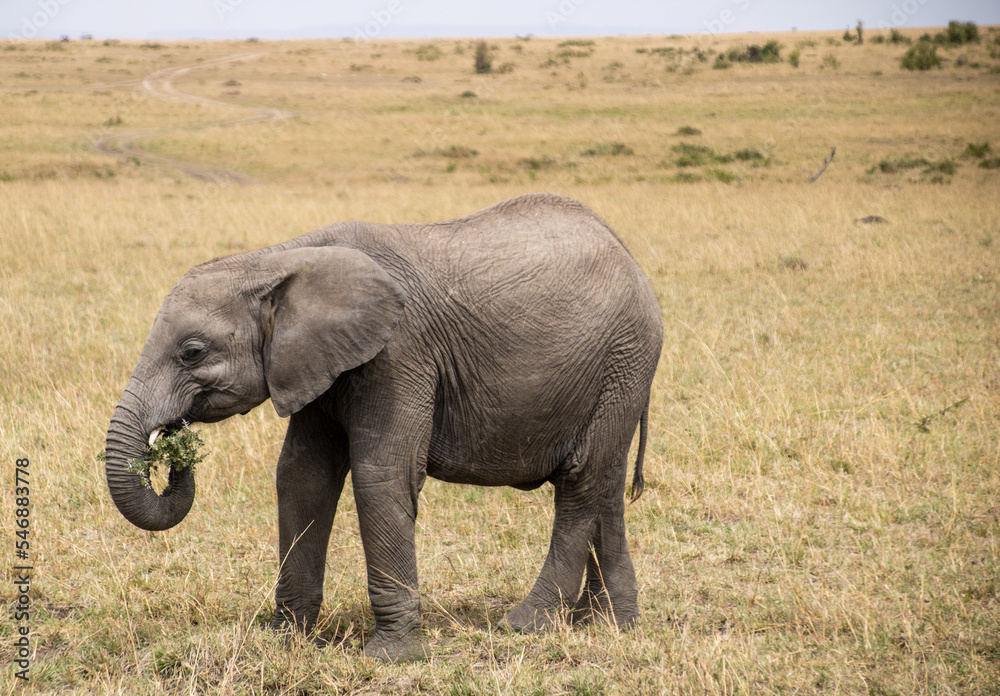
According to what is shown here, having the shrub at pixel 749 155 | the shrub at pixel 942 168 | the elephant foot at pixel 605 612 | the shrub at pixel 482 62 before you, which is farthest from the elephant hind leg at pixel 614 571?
the shrub at pixel 482 62

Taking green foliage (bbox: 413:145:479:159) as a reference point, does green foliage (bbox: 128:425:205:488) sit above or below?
below

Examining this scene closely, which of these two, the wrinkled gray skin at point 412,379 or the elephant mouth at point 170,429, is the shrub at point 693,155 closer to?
the wrinkled gray skin at point 412,379

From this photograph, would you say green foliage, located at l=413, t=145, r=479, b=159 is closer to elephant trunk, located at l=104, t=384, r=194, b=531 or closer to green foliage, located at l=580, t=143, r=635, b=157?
green foliage, located at l=580, t=143, r=635, b=157

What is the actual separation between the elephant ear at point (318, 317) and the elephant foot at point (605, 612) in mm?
1890

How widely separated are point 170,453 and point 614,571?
94.4 inches

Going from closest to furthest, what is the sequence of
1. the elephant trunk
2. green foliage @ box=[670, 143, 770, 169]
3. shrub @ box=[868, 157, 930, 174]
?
the elephant trunk < shrub @ box=[868, 157, 930, 174] < green foliage @ box=[670, 143, 770, 169]

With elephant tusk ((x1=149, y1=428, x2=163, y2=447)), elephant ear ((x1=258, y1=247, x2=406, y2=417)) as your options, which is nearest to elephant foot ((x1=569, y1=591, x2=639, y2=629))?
elephant ear ((x1=258, y1=247, x2=406, y2=417))

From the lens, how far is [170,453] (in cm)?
406

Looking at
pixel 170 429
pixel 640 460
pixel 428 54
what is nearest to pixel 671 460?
pixel 640 460

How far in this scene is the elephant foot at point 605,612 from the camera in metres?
5.00

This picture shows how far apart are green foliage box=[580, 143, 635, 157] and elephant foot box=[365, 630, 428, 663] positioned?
22992mm

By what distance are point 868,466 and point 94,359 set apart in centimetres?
722

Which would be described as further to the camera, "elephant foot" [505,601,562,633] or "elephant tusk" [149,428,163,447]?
"elephant foot" [505,601,562,633]

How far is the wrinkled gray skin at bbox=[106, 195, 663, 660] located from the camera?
4117mm
